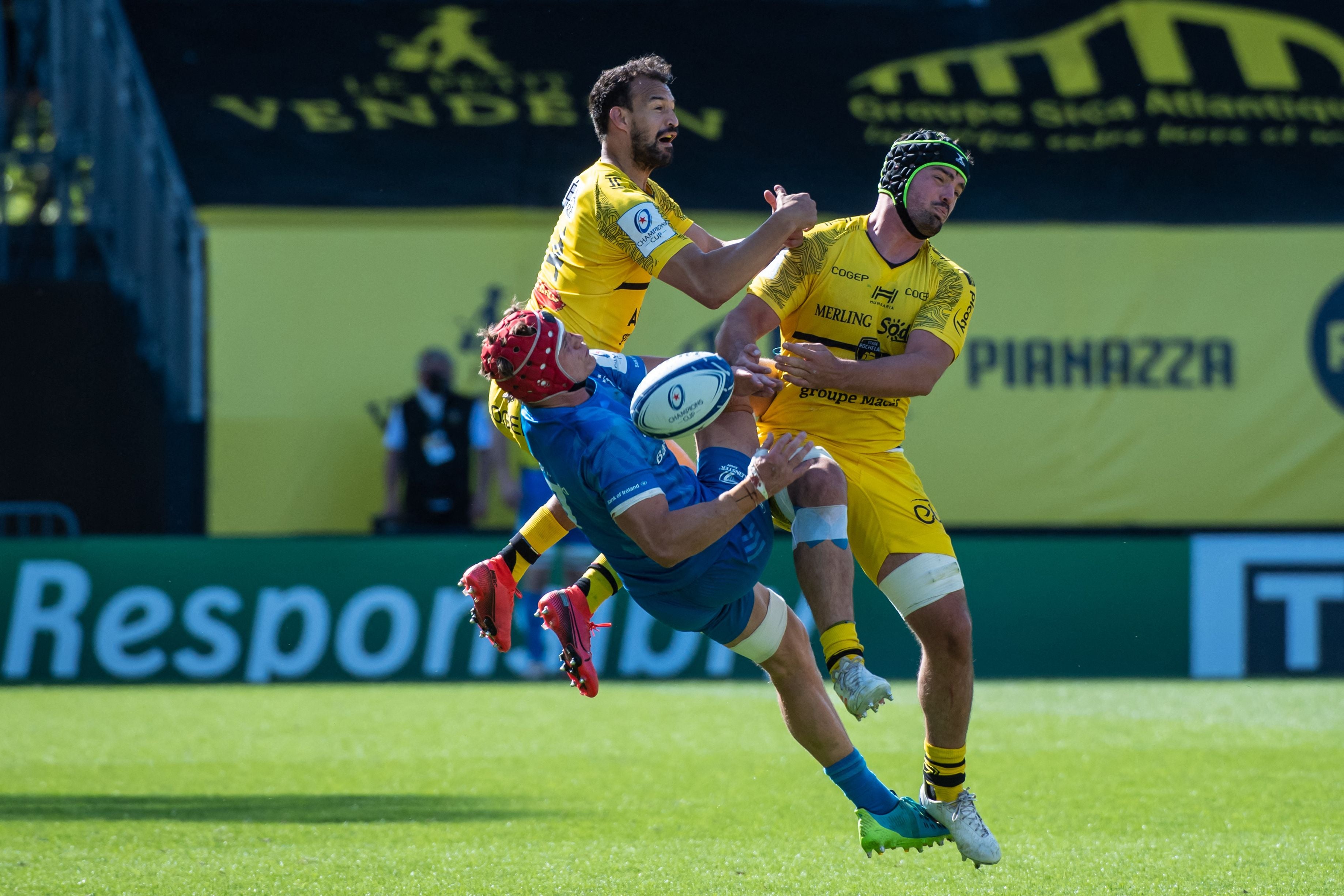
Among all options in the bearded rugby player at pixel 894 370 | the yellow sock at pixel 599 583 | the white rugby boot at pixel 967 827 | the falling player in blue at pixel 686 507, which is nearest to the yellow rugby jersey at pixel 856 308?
the bearded rugby player at pixel 894 370

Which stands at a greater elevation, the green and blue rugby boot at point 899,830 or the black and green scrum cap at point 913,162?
the black and green scrum cap at point 913,162

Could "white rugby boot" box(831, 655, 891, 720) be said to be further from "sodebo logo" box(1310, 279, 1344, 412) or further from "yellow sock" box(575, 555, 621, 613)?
"sodebo logo" box(1310, 279, 1344, 412)

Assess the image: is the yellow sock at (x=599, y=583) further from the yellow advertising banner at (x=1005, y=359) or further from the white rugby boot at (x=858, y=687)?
the yellow advertising banner at (x=1005, y=359)

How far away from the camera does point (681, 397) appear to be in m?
5.60

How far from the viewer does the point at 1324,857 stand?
6461 millimetres

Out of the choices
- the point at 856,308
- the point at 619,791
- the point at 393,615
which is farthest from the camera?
the point at 393,615

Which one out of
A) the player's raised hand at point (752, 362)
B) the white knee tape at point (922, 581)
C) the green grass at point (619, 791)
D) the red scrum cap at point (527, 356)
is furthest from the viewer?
the green grass at point (619, 791)

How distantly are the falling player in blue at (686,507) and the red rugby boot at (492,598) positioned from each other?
13.8 inches

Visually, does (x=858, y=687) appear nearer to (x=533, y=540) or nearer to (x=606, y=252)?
(x=533, y=540)

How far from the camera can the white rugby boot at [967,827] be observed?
609 centimetres

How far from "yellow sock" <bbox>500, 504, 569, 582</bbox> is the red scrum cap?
1.10 m

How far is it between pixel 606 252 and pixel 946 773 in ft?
7.28

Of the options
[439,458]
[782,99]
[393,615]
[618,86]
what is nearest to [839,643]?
[618,86]

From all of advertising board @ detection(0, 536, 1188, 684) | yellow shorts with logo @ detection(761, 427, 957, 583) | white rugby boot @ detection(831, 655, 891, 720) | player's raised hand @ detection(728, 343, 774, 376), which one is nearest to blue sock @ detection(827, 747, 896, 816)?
white rugby boot @ detection(831, 655, 891, 720)
